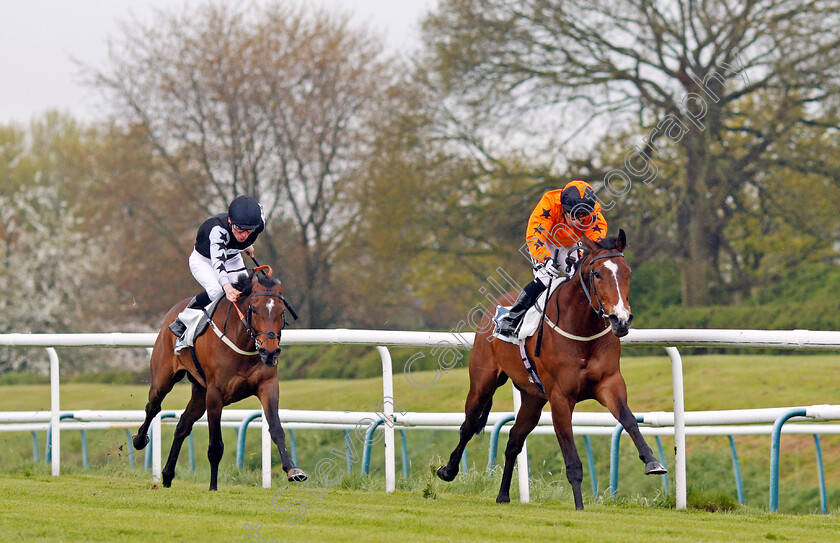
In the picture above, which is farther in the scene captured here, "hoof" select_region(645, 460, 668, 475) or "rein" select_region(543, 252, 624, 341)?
"rein" select_region(543, 252, 624, 341)

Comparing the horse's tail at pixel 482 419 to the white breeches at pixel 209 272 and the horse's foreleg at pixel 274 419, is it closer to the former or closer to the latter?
the horse's foreleg at pixel 274 419

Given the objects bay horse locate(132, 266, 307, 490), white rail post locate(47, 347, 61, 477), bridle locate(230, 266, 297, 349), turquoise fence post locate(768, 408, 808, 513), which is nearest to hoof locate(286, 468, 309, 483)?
bay horse locate(132, 266, 307, 490)

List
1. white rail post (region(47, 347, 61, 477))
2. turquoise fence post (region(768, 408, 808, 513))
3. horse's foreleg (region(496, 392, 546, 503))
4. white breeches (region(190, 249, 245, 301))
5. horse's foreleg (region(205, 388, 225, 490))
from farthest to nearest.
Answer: white rail post (region(47, 347, 61, 477)) → white breeches (region(190, 249, 245, 301)) → horse's foreleg (region(205, 388, 225, 490)) → horse's foreleg (region(496, 392, 546, 503)) → turquoise fence post (region(768, 408, 808, 513))

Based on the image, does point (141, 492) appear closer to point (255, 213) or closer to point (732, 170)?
point (255, 213)

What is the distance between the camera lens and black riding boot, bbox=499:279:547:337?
5.89m

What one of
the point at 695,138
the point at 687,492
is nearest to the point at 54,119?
the point at 695,138

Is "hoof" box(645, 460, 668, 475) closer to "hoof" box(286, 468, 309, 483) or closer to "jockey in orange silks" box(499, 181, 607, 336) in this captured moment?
"jockey in orange silks" box(499, 181, 607, 336)

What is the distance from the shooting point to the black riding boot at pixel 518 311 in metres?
5.89

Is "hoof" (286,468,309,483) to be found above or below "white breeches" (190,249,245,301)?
below

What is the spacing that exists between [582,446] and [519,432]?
5.68 metres

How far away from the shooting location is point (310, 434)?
1303 centimetres

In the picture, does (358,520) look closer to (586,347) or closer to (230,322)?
(586,347)

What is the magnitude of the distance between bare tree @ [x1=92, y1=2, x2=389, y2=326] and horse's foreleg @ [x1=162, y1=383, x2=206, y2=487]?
58.4 ft

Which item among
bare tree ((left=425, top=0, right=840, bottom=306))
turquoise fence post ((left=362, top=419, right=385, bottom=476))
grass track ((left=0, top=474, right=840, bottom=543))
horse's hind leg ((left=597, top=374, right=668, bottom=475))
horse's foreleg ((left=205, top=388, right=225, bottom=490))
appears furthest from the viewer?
bare tree ((left=425, top=0, right=840, bottom=306))
